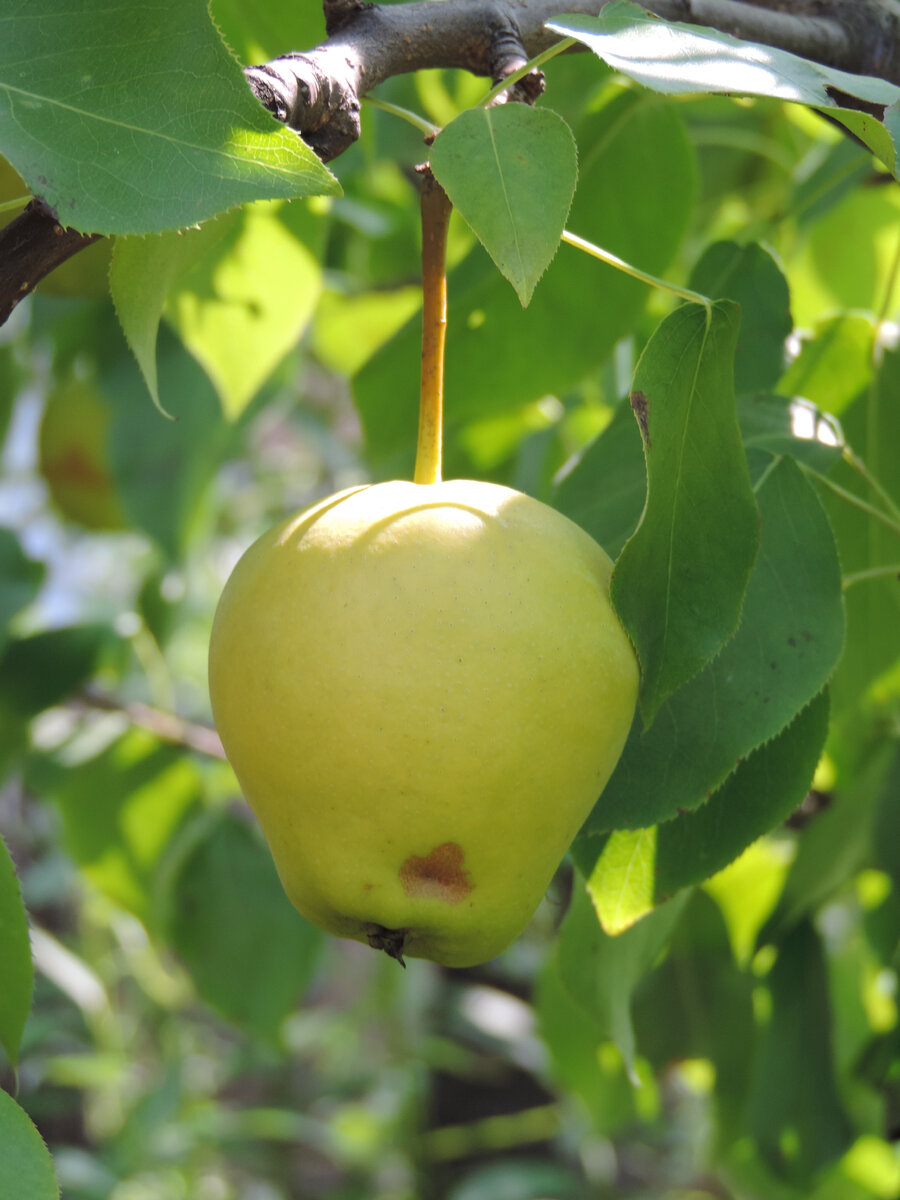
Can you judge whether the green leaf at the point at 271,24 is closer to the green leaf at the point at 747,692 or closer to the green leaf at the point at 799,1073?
the green leaf at the point at 747,692

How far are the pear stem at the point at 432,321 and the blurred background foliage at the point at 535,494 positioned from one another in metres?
0.11

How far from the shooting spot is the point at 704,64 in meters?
0.38

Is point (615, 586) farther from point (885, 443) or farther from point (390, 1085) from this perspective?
point (390, 1085)

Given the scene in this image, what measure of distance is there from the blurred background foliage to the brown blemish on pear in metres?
0.23

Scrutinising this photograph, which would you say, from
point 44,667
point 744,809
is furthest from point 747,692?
point 44,667

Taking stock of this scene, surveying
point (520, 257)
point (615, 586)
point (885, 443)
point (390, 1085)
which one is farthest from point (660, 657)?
point (390, 1085)

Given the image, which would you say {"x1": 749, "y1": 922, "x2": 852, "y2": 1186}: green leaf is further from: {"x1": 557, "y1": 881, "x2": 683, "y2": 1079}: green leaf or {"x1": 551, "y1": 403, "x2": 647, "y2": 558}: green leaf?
{"x1": 551, "y1": 403, "x2": 647, "y2": 558}: green leaf

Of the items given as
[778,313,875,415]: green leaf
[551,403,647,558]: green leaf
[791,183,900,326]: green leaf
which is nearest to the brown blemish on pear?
[551,403,647,558]: green leaf

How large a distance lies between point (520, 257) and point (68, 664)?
71 centimetres

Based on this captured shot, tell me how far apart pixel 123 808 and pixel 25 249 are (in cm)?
81

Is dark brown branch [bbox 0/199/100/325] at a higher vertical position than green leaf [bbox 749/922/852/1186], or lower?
higher

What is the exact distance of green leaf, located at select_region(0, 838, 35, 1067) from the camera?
17.3 inches

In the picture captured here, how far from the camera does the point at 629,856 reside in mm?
543

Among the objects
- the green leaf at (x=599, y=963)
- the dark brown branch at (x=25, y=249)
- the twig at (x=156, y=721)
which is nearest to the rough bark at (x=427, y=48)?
the dark brown branch at (x=25, y=249)
